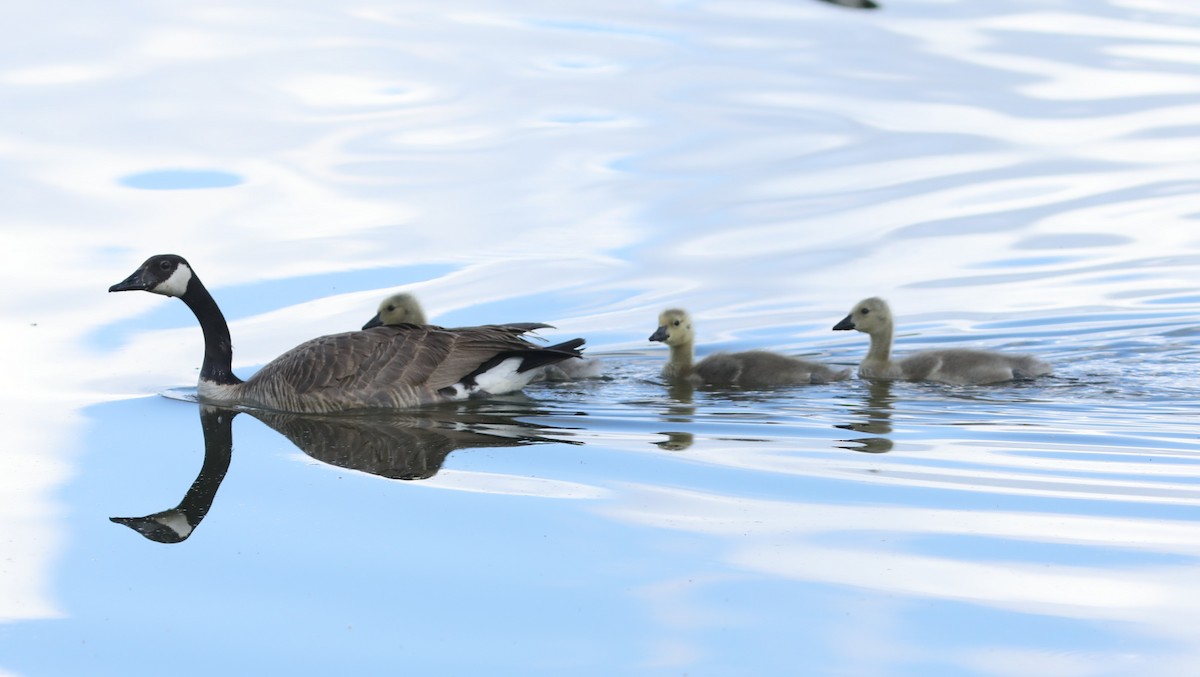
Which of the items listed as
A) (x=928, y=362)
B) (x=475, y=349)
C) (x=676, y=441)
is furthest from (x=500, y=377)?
(x=928, y=362)

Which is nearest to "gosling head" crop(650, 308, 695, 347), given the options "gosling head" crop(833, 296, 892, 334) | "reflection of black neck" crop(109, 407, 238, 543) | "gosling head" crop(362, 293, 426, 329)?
"gosling head" crop(833, 296, 892, 334)

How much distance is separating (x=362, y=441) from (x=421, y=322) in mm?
2554

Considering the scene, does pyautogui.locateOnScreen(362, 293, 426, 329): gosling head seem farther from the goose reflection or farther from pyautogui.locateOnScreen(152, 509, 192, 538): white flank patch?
pyautogui.locateOnScreen(152, 509, 192, 538): white flank patch

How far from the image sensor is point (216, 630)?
566cm

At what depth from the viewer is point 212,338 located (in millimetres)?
10219

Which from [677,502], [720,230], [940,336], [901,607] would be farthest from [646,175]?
[901,607]

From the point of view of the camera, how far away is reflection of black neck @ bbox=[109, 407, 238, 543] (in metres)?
6.88

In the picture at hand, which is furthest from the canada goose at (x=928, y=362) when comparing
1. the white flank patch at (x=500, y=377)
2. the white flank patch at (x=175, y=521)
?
the white flank patch at (x=175, y=521)

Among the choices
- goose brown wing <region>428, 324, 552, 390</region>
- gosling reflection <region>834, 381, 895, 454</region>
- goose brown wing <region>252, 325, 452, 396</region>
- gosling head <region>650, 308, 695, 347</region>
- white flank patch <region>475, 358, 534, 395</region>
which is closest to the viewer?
gosling reflection <region>834, 381, 895, 454</region>

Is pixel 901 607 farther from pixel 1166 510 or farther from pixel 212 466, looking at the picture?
pixel 212 466

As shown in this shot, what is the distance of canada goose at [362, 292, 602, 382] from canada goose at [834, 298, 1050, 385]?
65.9 inches

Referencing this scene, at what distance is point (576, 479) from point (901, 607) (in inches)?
88.6

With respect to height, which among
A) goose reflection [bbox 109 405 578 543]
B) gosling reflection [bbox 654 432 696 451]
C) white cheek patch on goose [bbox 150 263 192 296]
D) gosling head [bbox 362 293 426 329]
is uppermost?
white cheek patch on goose [bbox 150 263 192 296]

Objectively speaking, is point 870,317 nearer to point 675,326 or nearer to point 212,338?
point 675,326
